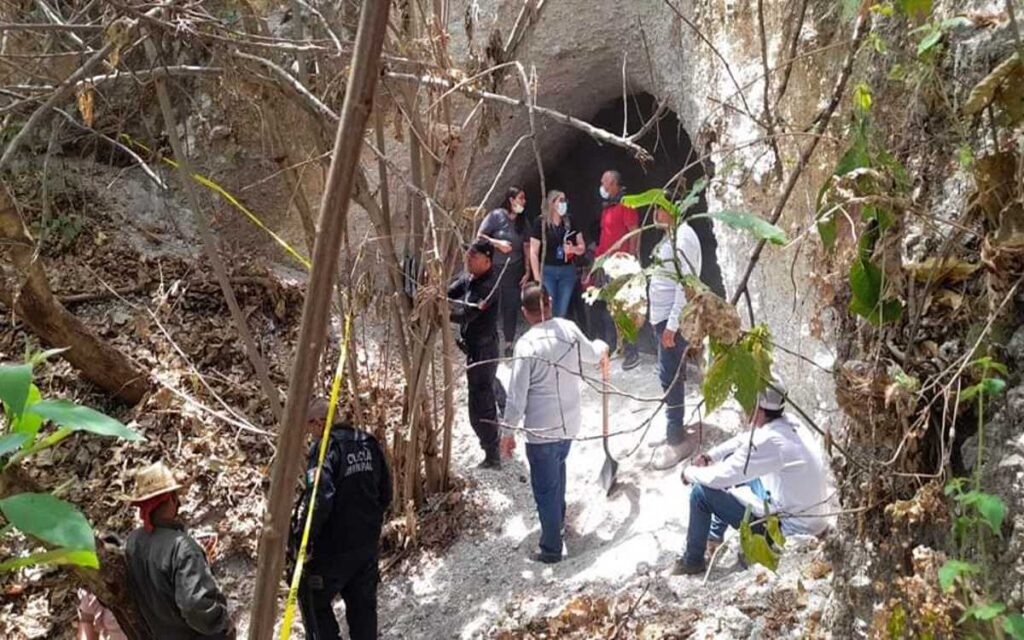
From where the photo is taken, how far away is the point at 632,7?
7188 millimetres

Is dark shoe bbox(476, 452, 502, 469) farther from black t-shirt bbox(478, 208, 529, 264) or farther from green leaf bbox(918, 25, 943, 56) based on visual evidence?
green leaf bbox(918, 25, 943, 56)

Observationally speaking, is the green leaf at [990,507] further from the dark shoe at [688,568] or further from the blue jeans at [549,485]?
the blue jeans at [549,485]

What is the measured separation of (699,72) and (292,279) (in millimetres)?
3472

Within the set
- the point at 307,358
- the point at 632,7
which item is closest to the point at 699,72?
the point at 632,7

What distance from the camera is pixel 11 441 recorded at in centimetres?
87

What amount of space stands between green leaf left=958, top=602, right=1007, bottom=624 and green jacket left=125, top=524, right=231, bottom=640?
2.42 meters

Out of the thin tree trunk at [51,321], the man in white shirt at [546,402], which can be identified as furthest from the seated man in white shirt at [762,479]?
the thin tree trunk at [51,321]

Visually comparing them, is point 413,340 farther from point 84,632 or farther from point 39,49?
point 39,49

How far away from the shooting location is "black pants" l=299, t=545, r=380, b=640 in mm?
3752

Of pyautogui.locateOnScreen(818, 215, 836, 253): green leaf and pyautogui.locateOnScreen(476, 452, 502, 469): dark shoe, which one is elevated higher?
pyautogui.locateOnScreen(818, 215, 836, 253): green leaf

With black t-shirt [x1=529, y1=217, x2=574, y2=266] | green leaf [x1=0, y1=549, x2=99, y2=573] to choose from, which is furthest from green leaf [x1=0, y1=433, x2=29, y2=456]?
black t-shirt [x1=529, y1=217, x2=574, y2=266]

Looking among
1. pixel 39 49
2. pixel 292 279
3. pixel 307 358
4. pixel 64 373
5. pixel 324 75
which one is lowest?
pixel 64 373

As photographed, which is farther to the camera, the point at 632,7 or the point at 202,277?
the point at 632,7

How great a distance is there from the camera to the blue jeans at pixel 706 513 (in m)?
3.76
